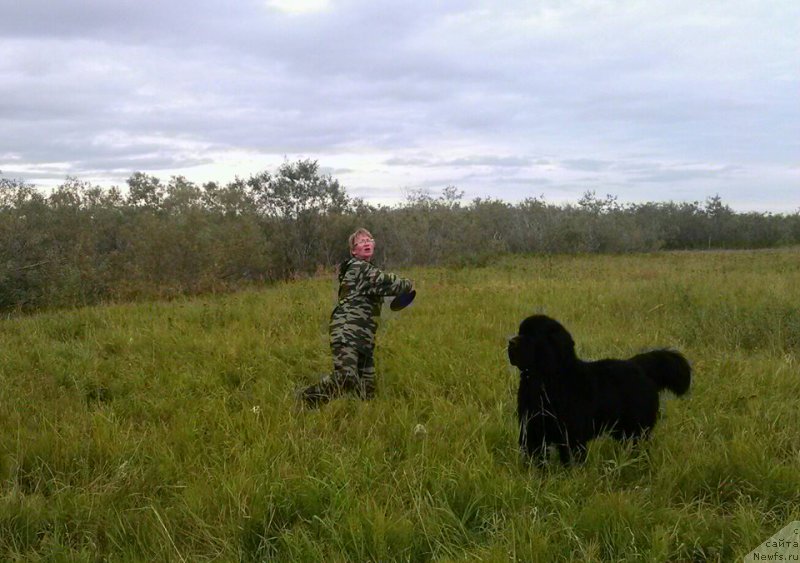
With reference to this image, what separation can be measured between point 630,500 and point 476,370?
2.46 meters

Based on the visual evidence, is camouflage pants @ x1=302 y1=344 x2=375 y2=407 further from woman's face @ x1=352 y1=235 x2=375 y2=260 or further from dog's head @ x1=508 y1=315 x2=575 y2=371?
dog's head @ x1=508 y1=315 x2=575 y2=371

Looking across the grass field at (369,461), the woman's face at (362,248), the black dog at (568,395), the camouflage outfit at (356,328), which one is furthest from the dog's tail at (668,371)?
the woman's face at (362,248)

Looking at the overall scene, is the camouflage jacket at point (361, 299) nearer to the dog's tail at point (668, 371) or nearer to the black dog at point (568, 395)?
the black dog at point (568, 395)

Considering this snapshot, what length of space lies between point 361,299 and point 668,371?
2543 millimetres

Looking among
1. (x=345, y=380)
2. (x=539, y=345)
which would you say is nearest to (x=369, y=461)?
(x=539, y=345)

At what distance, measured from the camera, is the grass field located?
270cm

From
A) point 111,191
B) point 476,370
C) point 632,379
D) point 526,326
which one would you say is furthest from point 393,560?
point 111,191

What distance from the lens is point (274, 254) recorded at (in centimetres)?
1931

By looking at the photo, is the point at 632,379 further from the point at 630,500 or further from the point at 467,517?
the point at 467,517

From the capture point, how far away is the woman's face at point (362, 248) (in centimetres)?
502

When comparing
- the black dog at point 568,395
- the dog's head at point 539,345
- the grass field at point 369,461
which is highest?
the dog's head at point 539,345

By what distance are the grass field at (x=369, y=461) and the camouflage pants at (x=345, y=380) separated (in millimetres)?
187

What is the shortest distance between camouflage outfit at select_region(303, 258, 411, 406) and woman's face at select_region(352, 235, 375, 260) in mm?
60

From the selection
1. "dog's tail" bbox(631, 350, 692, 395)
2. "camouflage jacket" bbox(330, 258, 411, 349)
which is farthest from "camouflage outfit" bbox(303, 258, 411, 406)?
"dog's tail" bbox(631, 350, 692, 395)
